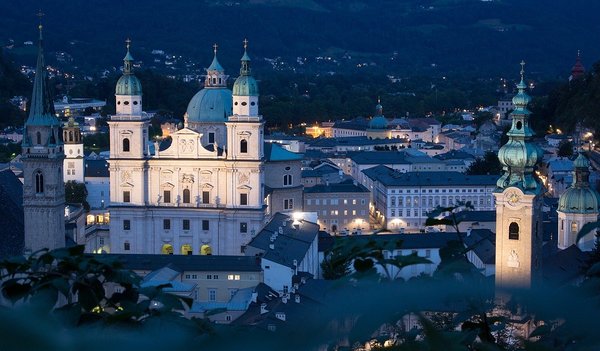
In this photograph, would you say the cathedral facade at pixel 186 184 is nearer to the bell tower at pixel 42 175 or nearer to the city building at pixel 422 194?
the bell tower at pixel 42 175

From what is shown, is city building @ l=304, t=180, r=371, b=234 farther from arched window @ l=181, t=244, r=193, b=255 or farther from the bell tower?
the bell tower

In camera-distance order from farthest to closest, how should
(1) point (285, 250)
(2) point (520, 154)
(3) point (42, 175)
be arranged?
(1) point (285, 250) → (3) point (42, 175) → (2) point (520, 154)

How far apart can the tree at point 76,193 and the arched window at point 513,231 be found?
19.6m

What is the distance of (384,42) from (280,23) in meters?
14.2

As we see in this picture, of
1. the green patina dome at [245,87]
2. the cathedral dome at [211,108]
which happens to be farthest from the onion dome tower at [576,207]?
the cathedral dome at [211,108]

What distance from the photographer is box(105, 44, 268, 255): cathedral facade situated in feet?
95.6

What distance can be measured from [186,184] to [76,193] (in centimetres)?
898

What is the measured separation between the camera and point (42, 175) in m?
22.9

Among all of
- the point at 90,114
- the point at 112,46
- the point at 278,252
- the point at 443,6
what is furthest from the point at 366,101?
the point at 443,6

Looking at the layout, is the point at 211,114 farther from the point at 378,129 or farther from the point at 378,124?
the point at 378,124

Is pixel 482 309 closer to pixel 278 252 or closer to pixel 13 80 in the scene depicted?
pixel 278 252

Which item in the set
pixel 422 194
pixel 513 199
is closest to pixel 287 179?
pixel 422 194

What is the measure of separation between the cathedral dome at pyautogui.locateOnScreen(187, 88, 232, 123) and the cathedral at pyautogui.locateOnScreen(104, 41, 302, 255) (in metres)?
2.08

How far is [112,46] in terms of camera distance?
428 ft
